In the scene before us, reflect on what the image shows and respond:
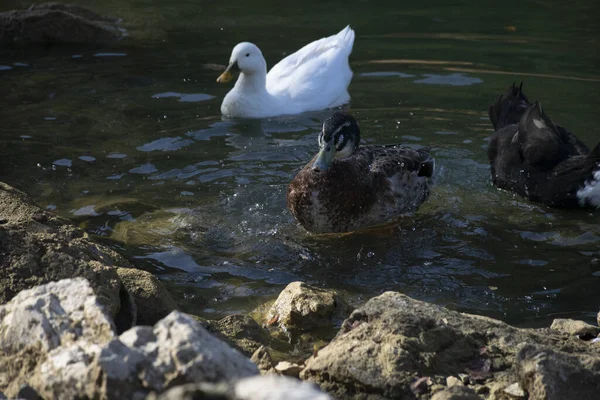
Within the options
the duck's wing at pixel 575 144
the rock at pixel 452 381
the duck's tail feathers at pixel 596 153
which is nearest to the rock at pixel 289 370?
the rock at pixel 452 381

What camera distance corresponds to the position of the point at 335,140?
6.46 meters

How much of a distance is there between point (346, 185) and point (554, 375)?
10.3ft

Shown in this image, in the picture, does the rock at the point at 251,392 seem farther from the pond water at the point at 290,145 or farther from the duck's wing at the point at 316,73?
the duck's wing at the point at 316,73

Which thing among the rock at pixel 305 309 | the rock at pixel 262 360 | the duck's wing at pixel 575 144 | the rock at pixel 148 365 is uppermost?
the rock at pixel 148 365

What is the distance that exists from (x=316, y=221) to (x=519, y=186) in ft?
7.38

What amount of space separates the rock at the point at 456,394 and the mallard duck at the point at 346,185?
10.0 feet

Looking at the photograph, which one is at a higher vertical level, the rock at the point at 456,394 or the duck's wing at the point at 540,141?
the duck's wing at the point at 540,141

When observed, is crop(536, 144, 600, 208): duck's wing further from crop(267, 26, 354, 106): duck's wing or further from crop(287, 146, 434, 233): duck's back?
crop(267, 26, 354, 106): duck's wing

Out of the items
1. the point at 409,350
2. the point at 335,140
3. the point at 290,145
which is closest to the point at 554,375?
the point at 409,350

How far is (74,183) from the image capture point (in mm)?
7859

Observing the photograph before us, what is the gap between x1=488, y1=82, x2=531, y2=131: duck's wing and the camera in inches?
331

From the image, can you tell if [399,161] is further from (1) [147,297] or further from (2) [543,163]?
(1) [147,297]

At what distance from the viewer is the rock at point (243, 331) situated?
14.9 feet

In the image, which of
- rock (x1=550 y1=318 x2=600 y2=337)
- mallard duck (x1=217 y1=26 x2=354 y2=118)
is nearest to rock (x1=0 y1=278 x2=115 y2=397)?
rock (x1=550 y1=318 x2=600 y2=337)
